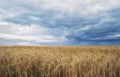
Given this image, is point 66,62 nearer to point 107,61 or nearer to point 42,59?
point 42,59

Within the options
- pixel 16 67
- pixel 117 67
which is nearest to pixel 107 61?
pixel 117 67

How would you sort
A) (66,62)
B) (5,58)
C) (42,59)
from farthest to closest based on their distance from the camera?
(5,58)
(42,59)
(66,62)

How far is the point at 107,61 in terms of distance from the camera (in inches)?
191

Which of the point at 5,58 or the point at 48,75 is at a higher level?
the point at 5,58

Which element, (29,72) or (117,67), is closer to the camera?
(29,72)

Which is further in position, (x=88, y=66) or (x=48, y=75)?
(x=88, y=66)

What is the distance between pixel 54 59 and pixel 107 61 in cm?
151

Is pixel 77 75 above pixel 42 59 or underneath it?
underneath

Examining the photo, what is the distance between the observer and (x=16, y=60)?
469cm

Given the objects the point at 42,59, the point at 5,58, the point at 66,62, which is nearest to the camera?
the point at 66,62

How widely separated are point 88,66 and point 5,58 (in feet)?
8.11

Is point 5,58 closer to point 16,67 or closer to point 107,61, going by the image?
point 16,67

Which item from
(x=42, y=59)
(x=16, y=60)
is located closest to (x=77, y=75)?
(x=42, y=59)

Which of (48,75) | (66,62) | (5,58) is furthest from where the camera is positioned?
(5,58)
